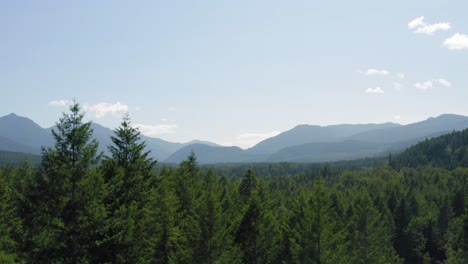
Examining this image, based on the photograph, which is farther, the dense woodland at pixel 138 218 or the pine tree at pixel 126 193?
the pine tree at pixel 126 193

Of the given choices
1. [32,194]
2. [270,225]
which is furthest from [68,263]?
[270,225]

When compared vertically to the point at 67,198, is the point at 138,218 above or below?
below

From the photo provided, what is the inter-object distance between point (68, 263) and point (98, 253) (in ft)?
8.68

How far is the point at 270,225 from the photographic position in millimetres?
41000

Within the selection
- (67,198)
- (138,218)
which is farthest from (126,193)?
(67,198)

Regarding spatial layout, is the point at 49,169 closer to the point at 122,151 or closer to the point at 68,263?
the point at 68,263

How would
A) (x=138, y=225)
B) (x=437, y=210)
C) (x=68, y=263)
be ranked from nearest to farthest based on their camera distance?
(x=68, y=263) < (x=138, y=225) < (x=437, y=210)

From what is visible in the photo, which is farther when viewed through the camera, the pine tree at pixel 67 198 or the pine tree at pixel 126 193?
the pine tree at pixel 126 193

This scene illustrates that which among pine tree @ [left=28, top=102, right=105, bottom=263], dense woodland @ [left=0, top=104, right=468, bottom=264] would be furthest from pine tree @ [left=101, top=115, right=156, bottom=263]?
pine tree @ [left=28, top=102, right=105, bottom=263]

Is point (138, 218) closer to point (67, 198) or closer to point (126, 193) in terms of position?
point (126, 193)

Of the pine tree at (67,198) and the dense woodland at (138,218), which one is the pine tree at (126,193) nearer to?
the dense woodland at (138,218)

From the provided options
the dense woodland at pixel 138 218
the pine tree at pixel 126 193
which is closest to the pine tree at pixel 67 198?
the dense woodland at pixel 138 218

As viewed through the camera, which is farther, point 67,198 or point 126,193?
point 126,193

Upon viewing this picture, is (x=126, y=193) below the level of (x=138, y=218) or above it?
above
